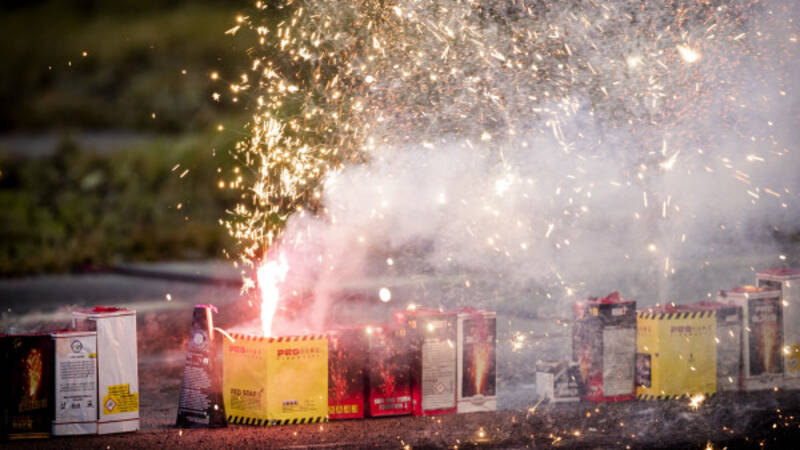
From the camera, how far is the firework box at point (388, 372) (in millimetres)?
7941

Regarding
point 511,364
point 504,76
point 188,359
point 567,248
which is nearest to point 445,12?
point 504,76

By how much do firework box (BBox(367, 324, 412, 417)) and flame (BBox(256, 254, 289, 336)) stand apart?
93 cm

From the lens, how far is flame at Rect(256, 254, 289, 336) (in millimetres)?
8203

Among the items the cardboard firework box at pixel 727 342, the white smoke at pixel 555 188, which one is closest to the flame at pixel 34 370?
the white smoke at pixel 555 188

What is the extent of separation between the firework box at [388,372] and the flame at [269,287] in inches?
36.7

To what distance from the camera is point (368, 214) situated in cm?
1062

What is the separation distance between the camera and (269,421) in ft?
25.0

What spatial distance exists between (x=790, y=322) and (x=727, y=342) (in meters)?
0.76

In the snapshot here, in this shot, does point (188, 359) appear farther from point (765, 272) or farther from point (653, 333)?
point (765, 272)

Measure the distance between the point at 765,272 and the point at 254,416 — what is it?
5.25m

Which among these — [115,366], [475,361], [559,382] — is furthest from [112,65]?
[559,382]

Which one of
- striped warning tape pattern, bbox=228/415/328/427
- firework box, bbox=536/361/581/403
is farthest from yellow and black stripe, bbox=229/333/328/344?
firework box, bbox=536/361/581/403

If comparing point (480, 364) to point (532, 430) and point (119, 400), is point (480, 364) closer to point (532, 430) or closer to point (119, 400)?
point (532, 430)

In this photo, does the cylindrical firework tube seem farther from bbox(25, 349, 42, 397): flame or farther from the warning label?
bbox(25, 349, 42, 397): flame
